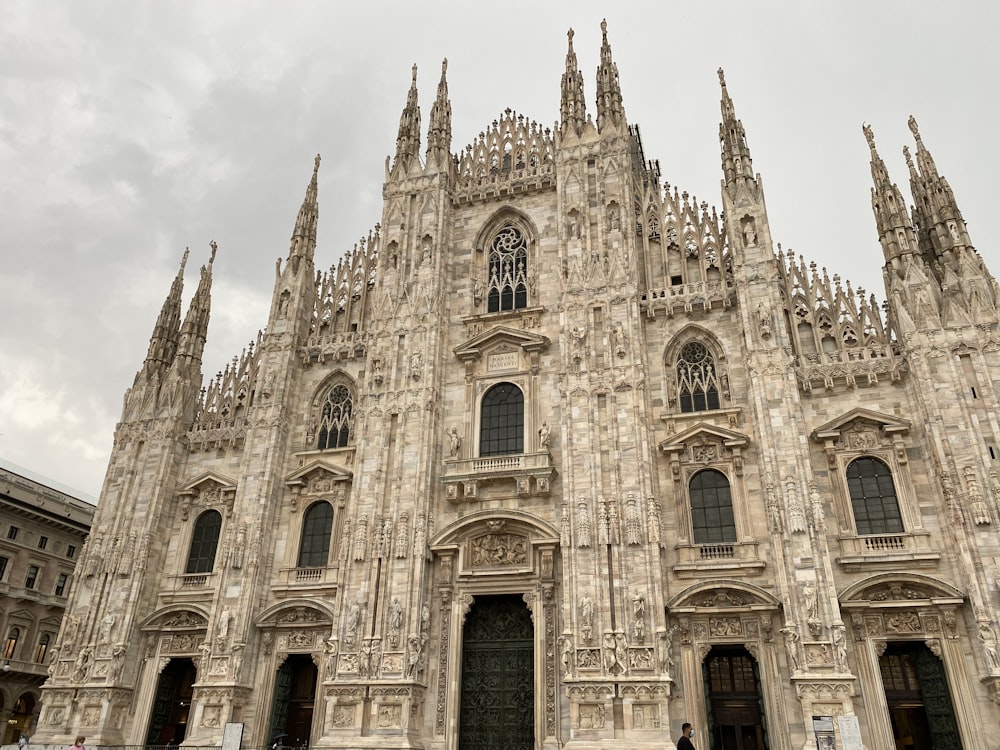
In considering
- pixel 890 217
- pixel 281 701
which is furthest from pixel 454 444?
pixel 890 217

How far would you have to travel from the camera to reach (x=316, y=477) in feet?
83.9

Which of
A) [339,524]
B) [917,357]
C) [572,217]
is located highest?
[572,217]

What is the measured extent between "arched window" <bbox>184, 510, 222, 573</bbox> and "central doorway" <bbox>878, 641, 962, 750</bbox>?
21073 millimetres

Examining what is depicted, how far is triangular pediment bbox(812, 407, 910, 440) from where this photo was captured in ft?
67.6

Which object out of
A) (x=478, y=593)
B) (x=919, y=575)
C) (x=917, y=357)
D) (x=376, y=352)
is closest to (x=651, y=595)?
(x=478, y=593)

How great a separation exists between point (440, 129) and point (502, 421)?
1325 cm

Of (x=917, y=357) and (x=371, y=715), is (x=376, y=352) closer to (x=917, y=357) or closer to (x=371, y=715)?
(x=371, y=715)

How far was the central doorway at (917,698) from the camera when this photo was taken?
1778cm

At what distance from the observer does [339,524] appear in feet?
81.0

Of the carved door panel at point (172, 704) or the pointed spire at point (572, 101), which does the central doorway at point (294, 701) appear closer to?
the carved door panel at point (172, 704)

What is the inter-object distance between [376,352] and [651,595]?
1251 centimetres

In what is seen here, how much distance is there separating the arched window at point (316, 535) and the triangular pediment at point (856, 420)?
15.7 metres

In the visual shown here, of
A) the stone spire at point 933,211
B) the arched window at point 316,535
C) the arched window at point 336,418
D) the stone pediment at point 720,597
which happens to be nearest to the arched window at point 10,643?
the arched window at point 316,535

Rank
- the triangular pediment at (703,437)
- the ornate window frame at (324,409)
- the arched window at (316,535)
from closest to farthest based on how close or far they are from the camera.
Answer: the triangular pediment at (703,437) < the arched window at (316,535) < the ornate window frame at (324,409)
